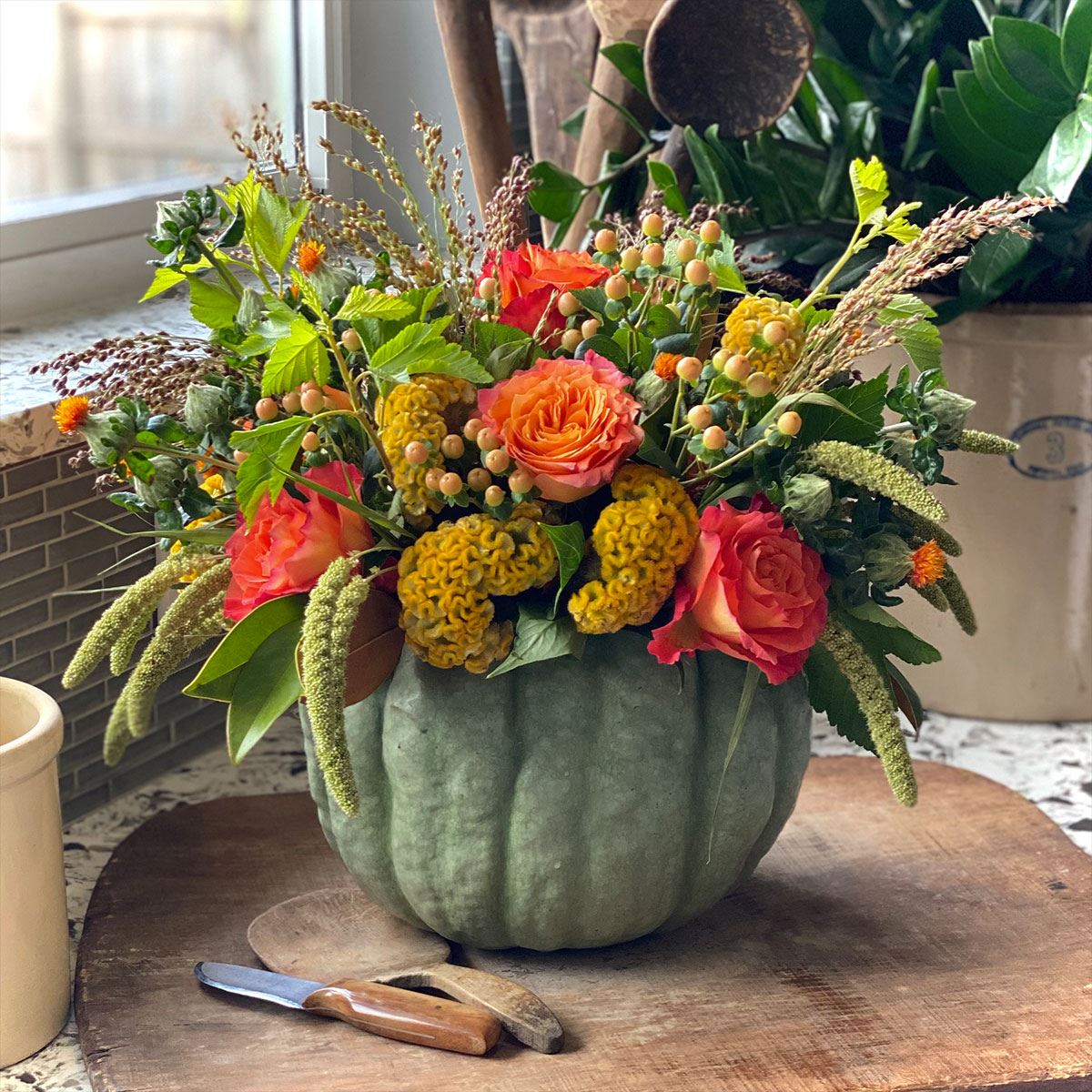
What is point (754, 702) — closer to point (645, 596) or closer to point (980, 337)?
point (645, 596)

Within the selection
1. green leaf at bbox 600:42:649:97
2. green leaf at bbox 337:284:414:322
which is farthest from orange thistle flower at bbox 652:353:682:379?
green leaf at bbox 600:42:649:97

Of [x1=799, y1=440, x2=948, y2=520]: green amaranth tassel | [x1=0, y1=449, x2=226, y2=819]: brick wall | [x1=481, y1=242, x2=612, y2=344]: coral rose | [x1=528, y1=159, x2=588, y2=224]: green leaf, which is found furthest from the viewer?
[x1=528, y1=159, x2=588, y2=224]: green leaf

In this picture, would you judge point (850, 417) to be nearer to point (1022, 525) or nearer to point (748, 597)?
point (748, 597)

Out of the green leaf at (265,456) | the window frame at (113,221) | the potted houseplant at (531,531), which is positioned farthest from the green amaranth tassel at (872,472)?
the window frame at (113,221)

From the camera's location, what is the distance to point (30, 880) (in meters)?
0.66

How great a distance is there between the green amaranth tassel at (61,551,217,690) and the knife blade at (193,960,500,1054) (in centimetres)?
16

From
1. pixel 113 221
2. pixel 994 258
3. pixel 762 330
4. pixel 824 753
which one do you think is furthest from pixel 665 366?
pixel 113 221

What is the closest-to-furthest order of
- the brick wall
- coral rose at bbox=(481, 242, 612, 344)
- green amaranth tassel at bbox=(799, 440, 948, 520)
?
1. green amaranth tassel at bbox=(799, 440, 948, 520)
2. coral rose at bbox=(481, 242, 612, 344)
3. the brick wall

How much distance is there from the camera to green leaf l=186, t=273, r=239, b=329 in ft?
2.19

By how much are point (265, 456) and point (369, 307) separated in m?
0.08

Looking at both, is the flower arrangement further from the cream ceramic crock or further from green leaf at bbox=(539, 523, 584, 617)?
the cream ceramic crock

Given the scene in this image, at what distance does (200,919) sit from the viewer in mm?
783

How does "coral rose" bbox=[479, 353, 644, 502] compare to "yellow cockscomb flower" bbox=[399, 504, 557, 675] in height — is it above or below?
above

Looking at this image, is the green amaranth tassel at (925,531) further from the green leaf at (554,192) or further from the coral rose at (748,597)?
the green leaf at (554,192)
